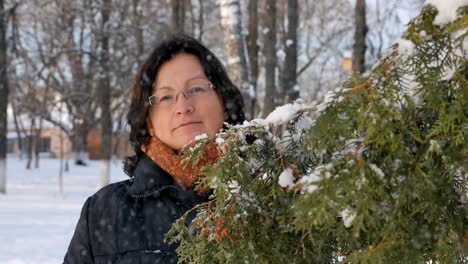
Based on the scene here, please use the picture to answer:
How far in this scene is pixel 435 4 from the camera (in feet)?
3.21

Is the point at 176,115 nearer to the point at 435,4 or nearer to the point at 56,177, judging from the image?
the point at 435,4

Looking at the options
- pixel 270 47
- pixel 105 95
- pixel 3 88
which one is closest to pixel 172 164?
pixel 270 47

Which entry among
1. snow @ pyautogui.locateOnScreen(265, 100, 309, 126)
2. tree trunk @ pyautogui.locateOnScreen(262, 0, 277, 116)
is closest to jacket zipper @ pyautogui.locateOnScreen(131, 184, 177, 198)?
snow @ pyautogui.locateOnScreen(265, 100, 309, 126)

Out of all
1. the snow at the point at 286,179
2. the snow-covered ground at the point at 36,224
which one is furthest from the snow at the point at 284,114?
the snow-covered ground at the point at 36,224

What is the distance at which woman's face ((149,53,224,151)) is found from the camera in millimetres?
2012

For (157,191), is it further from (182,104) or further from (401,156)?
(401,156)

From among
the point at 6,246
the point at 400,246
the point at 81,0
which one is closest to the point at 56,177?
the point at 81,0

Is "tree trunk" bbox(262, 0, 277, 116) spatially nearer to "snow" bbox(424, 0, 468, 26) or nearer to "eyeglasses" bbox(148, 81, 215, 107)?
"eyeglasses" bbox(148, 81, 215, 107)

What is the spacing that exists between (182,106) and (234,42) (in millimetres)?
7292

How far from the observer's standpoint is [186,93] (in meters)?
2.03

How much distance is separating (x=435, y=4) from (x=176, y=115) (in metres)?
1.19

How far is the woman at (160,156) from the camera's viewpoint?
206 centimetres

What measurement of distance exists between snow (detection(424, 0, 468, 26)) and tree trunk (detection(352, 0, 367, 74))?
35.3 ft

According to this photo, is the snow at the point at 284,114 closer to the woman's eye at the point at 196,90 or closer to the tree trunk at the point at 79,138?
the woman's eye at the point at 196,90
